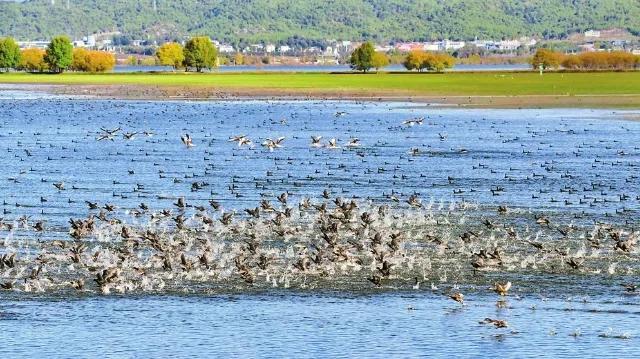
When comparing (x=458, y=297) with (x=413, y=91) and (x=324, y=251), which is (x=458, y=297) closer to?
(x=324, y=251)

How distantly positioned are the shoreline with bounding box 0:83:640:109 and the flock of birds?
40.8 m

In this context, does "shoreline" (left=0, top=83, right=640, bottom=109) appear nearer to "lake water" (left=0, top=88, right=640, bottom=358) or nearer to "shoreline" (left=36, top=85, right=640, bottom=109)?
"shoreline" (left=36, top=85, right=640, bottom=109)

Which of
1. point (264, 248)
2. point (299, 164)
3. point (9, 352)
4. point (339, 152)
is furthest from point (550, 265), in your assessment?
point (339, 152)

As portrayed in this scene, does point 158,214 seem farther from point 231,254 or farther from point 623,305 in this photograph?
point 623,305

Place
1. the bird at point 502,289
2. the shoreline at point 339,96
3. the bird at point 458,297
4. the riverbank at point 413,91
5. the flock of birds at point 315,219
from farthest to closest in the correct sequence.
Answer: the riverbank at point 413,91 → the shoreline at point 339,96 → the flock of birds at point 315,219 → the bird at point 502,289 → the bird at point 458,297

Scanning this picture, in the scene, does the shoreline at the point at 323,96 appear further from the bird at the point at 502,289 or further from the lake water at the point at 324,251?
the bird at the point at 502,289

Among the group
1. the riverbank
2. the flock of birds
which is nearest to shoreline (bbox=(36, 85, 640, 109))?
the riverbank

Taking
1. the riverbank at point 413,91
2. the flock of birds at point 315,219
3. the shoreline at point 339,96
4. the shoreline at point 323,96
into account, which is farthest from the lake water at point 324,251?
the riverbank at point 413,91

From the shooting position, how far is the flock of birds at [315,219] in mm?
33875

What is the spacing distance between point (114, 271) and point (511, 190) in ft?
73.5

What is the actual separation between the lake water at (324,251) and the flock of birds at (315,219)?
4.0 inches

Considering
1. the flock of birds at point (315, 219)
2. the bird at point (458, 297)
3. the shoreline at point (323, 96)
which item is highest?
the shoreline at point (323, 96)

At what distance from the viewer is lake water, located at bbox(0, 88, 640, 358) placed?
92.0ft

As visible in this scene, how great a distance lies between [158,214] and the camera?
43438 mm
